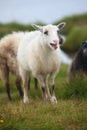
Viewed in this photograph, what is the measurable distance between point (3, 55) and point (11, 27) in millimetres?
24271

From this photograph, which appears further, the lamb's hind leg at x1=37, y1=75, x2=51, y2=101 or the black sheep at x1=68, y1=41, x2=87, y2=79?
the black sheep at x1=68, y1=41, x2=87, y2=79

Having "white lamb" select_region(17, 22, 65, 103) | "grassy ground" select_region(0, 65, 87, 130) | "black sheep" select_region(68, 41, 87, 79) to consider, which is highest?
"white lamb" select_region(17, 22, 65, 103)

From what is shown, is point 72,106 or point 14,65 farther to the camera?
Answer: point 14,65

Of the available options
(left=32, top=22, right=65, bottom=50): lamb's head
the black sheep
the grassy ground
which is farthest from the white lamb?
the black sheep

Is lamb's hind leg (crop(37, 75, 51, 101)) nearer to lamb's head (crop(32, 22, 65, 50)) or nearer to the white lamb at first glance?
the white lamb

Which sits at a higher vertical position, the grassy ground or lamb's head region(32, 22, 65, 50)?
lamb's head region(32, 22, 65, 50)

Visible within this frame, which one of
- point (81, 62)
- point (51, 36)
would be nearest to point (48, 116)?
point (51, 36)

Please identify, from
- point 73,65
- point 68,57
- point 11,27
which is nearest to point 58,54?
point 73,65

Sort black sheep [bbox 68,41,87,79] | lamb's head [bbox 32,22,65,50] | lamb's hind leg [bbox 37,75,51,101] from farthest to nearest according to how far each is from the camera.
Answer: black sheep [bbox 68,41,87,79]
lamb's hind leg [bbox 37,75,51,101]
lamb's head [bbox 32,22,65,50]

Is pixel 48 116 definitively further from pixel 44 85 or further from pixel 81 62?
pixel 81 62

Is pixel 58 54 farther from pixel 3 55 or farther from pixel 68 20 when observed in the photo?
pixel 68 20

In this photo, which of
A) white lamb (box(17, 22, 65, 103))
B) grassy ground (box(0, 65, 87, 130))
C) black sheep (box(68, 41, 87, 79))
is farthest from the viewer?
black sheep (box(68, 41, 87, 79))

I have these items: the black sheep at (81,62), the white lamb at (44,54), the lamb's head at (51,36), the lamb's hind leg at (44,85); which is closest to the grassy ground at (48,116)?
the lamb's hind leg at (44,85)

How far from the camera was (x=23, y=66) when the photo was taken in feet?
42.8
